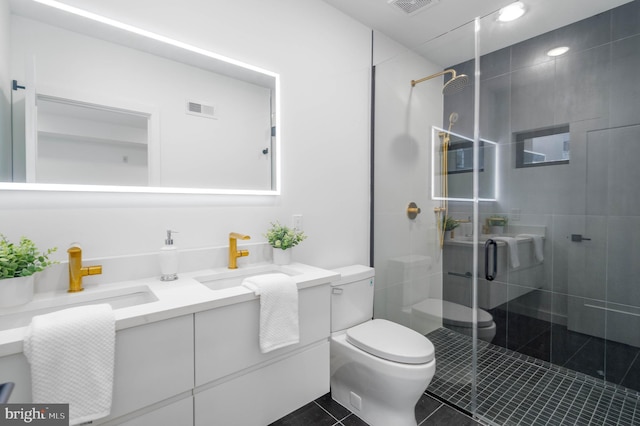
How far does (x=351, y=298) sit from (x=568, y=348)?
1557 mm

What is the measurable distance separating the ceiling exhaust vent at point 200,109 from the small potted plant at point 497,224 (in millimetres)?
1893

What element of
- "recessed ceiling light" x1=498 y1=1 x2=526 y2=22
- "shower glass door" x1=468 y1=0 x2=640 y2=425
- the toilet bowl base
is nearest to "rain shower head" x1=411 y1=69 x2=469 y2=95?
"shower glass door" x1=468 y1=0 x2=640 y2=425

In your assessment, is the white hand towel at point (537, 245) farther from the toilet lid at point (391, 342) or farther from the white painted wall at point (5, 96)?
the white painted wall at point (5, 96)

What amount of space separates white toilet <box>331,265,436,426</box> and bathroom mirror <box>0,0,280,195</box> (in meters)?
0.87

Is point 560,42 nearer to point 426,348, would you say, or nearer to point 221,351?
point 426,348

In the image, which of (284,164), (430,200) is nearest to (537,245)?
(430,200)

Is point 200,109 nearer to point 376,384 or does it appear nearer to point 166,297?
point 166,297

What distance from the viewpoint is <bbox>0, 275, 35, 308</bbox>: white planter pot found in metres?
0.97

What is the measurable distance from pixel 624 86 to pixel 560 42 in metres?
0.48

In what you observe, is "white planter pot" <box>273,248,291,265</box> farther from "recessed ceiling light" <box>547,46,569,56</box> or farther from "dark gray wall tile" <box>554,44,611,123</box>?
"recessed ceiling light" <box>547,46,569,56</box>

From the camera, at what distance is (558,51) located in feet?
6.49

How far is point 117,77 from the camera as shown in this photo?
133cm

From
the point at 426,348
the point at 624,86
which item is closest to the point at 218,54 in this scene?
the point at 426,348

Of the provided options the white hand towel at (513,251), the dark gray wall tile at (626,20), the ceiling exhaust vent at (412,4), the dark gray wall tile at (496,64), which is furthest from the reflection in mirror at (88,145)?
the dark gray wall tile at (626,20)
